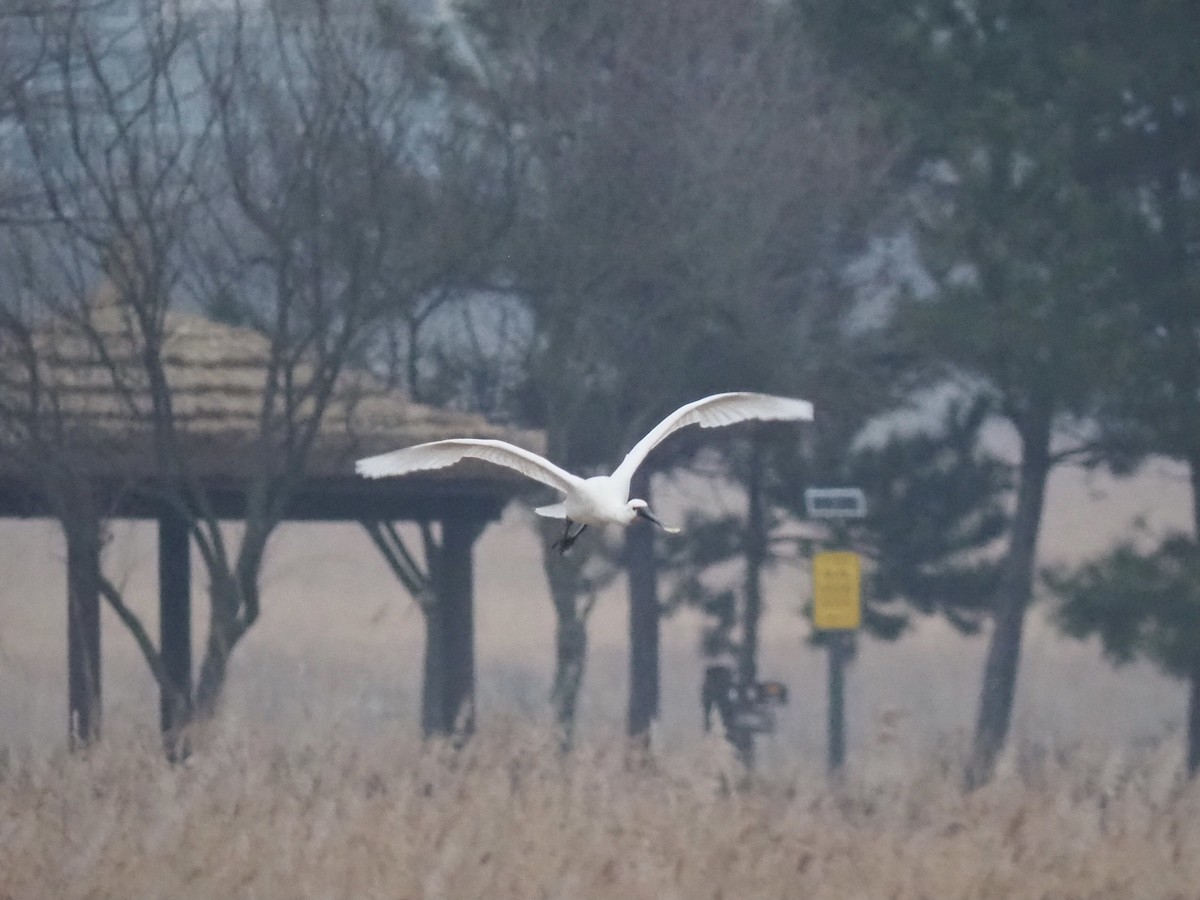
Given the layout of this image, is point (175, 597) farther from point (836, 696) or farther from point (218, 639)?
point (836, 696)

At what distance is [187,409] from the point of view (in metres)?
14.1

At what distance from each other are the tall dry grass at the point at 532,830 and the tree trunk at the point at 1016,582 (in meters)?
10.8

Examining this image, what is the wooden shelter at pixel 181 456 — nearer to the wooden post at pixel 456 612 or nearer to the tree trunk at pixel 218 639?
the wooden post at pixel 456 612

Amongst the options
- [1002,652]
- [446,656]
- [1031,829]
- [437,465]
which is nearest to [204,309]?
[446,656]

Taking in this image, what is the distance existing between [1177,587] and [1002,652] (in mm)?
3462

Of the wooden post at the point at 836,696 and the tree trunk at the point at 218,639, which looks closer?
the tree trunk at the point at 218,639

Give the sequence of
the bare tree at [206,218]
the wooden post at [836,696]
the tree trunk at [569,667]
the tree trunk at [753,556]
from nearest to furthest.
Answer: the bare tree at [206,218]
the wooden post at [836,696]
the tree trunk at [569,667]
the tree trunk at [753,556]

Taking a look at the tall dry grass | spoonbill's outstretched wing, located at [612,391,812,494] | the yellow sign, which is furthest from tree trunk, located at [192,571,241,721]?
spoonbill's outstretched wing, located at [612,391,812,494]

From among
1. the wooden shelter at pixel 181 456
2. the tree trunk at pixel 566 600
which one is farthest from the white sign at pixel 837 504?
the tree trunk at pixel 566 600

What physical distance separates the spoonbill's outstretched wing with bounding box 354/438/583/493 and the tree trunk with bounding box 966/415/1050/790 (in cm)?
1307

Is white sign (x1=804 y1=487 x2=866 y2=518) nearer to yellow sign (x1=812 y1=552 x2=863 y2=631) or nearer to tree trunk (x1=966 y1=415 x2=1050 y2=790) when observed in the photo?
yellow sign (x1=812 y1=552 x2=863 y2=631)

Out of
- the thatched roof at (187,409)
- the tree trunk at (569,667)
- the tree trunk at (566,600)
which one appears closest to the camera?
the thatched roof at (187,409)

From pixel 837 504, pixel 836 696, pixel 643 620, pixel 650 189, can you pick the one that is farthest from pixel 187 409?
pixel 643 620

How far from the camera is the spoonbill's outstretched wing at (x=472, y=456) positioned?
902cm
